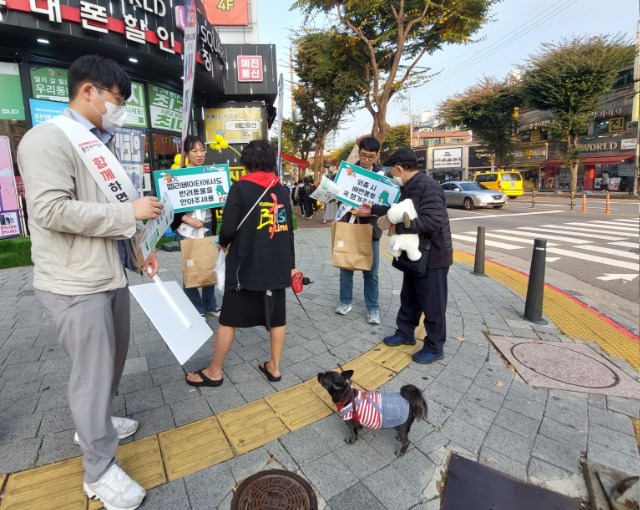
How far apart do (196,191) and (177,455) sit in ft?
7.90

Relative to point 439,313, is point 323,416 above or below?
below

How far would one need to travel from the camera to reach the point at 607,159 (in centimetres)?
2947

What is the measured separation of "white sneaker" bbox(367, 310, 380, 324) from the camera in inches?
162

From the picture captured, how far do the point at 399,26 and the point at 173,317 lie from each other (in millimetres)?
12707

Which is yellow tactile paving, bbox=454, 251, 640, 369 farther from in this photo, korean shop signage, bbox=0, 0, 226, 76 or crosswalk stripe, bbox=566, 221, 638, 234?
crosswalk stripe, bbox=566, 221, 638, 234

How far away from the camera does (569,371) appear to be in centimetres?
316

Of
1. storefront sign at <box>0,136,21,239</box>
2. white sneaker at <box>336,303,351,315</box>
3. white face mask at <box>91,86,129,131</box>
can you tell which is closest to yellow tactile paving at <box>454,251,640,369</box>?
white sneaker at <box>336,303,351,315</box>

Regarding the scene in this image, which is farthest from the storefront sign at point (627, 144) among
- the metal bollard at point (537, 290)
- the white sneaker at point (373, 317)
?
the white sneaker at point (373, 317)

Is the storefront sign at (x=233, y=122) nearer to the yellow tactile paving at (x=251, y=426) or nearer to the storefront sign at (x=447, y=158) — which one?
the yellow tactile paving at (x=251, y=426)

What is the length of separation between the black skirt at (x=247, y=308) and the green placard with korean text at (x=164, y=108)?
6769 mm

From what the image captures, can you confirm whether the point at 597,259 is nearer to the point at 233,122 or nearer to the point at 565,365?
the point at 565,365

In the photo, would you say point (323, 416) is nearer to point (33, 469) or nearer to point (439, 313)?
point (439, 313)

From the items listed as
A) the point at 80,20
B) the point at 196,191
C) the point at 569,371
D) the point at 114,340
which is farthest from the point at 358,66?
the point at 114,340

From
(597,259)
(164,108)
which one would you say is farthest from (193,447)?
(597,259)
